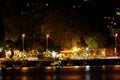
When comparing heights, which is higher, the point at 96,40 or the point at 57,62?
the point at 96,40

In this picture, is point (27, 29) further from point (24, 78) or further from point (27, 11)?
point (24, 78)

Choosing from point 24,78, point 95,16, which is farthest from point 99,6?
point 24,78

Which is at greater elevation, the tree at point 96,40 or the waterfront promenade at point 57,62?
the tree at point 96,40

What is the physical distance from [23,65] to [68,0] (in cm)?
1486

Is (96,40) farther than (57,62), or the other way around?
(96,40)

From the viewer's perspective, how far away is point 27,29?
81.9 m

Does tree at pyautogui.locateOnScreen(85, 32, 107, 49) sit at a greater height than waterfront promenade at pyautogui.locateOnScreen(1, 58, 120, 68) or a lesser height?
greater

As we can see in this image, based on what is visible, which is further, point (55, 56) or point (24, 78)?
point (55, 56)

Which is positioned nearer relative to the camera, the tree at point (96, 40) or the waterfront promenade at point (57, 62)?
the waterfront promenade at point (57, 62)

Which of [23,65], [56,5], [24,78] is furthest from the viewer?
[56,5]

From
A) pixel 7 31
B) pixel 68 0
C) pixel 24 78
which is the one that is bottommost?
pixel 24 78

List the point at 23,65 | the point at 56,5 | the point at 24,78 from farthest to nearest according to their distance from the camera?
1. the point at 56,5
2. the point at 23,65
3. the point at 24,78

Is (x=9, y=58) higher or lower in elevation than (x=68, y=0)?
lower

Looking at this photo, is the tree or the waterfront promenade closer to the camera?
the waterfront promenade
